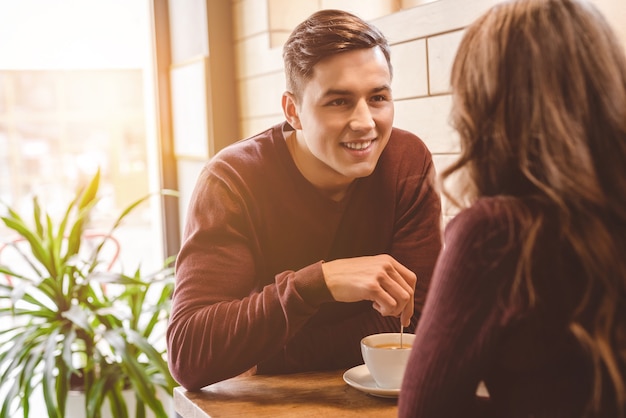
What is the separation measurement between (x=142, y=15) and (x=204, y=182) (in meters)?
A: 2.15

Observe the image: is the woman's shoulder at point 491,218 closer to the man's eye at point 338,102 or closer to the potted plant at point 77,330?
the man's eye at point 338,102

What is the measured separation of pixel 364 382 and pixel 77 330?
1.58 meters

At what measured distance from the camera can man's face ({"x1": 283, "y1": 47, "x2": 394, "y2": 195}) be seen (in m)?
1.56

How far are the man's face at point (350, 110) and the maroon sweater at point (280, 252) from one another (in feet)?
0.35

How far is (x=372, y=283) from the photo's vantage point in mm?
1300

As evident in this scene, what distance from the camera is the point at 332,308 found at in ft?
5.27

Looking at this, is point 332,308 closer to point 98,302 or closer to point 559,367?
point 559,367

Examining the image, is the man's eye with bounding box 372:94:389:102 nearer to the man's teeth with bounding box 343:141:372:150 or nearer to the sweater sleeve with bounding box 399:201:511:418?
the man's teeth with bounding box 343:141:372:150

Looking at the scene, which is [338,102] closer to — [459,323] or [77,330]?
[459,323]

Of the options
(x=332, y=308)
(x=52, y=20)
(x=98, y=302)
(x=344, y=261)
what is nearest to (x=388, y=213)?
(x=332, y=308)

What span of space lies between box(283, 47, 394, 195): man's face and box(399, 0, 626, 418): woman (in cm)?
62

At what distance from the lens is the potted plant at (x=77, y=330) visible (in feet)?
8.08

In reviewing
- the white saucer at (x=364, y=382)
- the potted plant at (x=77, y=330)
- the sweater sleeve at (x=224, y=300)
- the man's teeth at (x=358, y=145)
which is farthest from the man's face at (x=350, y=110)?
the potted plant at (x=77, y=330)

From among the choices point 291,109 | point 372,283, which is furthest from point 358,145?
point 372,283
